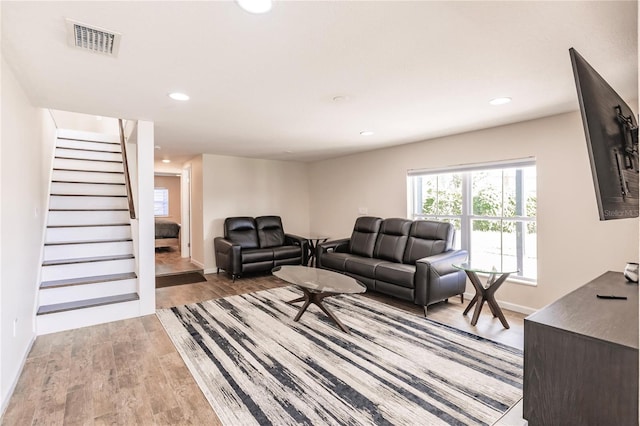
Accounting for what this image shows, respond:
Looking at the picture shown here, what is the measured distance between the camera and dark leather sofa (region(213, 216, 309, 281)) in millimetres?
4852

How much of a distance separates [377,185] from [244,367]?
3636mm

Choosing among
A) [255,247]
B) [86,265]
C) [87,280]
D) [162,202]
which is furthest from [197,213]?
[162,202]

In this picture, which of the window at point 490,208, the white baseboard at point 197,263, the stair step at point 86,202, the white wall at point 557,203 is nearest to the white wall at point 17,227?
the stair step at point 86,202

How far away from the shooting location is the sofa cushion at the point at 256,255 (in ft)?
16.0

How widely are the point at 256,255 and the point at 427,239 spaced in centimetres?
263

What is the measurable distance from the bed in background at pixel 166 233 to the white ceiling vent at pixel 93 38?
6.55 metres

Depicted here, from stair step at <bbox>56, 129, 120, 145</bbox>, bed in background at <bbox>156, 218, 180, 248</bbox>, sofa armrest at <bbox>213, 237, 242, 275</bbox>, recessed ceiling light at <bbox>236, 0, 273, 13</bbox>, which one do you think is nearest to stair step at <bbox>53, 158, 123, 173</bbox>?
stair step at <bbox>56, 129, 120, 145</bbox>

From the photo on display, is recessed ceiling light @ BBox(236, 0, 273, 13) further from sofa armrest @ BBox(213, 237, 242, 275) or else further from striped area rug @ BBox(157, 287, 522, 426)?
sofa armrest @ BBox(213, 237, 242, 275)

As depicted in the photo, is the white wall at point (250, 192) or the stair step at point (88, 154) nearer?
the stair step at point (88, 154)

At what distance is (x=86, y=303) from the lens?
10.5 feet

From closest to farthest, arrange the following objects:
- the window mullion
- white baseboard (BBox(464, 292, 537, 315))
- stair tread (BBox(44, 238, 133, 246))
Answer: white baseboard (BBox(464, 292, 537, 315)) → stair tread (BBox(44, 238, 133, 246)) → the window mullion

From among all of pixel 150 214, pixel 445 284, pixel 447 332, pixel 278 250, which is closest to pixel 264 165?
pixel 278 250

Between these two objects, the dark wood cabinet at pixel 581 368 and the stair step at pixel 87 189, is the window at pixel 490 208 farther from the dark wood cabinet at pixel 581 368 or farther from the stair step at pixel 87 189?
the stair step at pixel 87 189

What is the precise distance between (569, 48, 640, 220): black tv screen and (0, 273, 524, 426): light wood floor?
181 centimetres
